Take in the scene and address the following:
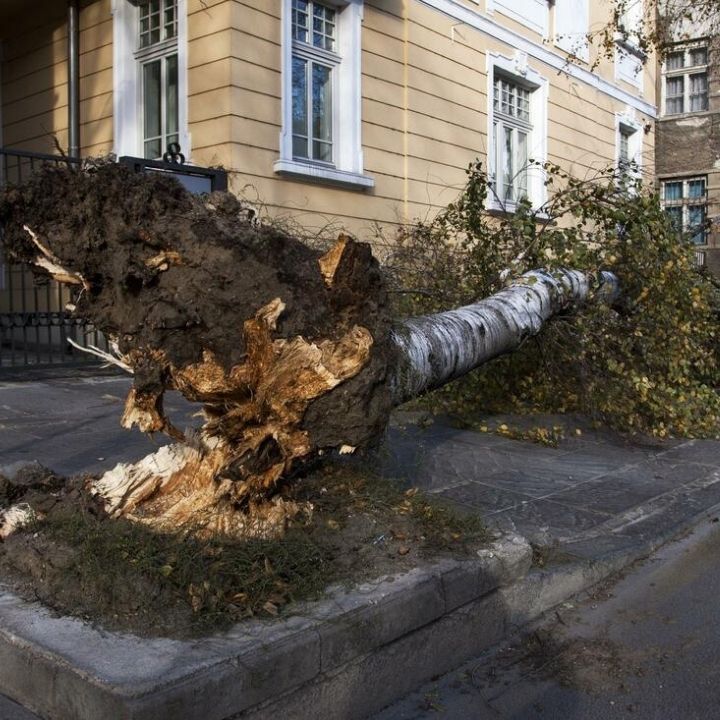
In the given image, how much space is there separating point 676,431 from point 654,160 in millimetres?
17068

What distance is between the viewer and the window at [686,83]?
2288 cm

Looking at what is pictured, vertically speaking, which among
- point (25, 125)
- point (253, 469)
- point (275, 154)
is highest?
point (25, 125)

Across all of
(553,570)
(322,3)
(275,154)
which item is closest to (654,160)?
(322,3)

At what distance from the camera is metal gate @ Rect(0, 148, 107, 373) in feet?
28.8

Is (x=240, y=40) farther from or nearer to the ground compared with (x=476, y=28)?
nearer to the ground

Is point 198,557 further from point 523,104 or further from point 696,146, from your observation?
point 696,146

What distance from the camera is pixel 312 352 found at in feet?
11.0

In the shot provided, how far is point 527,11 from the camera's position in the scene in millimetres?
16031

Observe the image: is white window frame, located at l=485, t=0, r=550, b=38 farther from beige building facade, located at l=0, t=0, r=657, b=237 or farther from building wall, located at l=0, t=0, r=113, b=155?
building wall, located at l=0, t=0, r=113, b=155

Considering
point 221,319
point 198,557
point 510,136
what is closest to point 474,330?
point 221,319

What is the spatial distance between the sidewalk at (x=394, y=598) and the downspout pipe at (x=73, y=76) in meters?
6.39

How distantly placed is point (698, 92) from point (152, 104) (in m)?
16.8

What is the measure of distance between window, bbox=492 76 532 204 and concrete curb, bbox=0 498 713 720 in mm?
12992

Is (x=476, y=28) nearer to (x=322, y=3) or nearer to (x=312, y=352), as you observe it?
(x=322, y=3)
